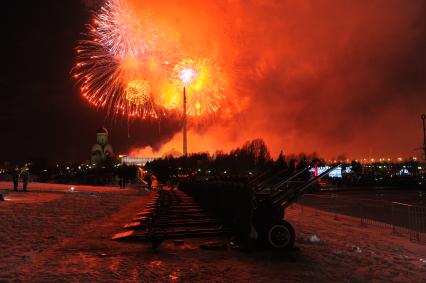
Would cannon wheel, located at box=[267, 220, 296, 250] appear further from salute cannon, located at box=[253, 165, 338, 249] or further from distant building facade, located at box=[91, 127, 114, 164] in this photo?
distant building facade, located at box=[91, 127, 114, 164]

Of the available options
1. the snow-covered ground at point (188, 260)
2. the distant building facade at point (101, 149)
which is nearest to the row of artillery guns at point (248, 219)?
the snow-covered ground at point (188, 260)

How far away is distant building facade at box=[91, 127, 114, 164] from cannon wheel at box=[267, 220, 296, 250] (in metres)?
151

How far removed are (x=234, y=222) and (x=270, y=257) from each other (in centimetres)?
259

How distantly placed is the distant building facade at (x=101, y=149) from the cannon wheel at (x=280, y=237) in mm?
150694

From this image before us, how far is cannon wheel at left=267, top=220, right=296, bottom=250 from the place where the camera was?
33.2 ft

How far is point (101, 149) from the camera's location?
533ft

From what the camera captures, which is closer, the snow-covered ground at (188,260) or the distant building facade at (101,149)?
the snow-covered ground at (188,260)

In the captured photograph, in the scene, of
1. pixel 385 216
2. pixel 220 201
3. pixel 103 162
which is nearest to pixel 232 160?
pixel 103 162

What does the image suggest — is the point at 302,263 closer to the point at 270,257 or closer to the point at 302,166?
the point at 270,257

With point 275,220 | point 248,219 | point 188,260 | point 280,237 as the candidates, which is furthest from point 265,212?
point 188,260

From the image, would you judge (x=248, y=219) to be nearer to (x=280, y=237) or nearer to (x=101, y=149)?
(x=280, y=237)

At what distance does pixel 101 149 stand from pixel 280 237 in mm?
156968

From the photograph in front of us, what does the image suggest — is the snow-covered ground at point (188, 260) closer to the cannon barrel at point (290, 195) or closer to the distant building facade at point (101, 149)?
the cannon barrel at point (290, 195)

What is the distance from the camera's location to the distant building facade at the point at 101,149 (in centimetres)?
16041
